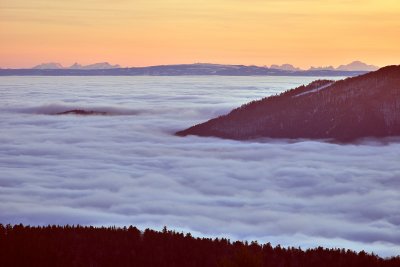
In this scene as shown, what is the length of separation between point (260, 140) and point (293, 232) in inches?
2788

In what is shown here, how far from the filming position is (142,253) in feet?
109

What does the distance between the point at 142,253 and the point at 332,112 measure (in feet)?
310

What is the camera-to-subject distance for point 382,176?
94312mm

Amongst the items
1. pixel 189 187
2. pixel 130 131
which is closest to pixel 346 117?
pixel 189 187

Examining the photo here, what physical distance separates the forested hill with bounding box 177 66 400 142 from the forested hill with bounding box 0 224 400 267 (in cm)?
8974

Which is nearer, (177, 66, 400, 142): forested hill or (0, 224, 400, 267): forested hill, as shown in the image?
(0, 224, 400, 267): forested hill

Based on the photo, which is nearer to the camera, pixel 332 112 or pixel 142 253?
pixel 142 253

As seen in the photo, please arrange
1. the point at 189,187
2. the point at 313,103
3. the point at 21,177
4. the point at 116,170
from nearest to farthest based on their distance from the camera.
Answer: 1. the point at 189,187
2. the point at 21,177
3. the point at 116,170
4. the point at 313,103

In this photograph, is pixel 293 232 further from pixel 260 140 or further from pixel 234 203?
pixel 260 140

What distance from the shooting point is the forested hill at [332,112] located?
122 meters

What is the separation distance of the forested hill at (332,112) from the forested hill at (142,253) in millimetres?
89738

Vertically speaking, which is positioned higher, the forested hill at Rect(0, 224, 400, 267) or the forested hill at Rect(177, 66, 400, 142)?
the forested hill at Rect(177, 66, 400, 142)

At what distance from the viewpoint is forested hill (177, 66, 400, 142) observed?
12250cm

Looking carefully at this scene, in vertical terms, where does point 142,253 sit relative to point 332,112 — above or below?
below
